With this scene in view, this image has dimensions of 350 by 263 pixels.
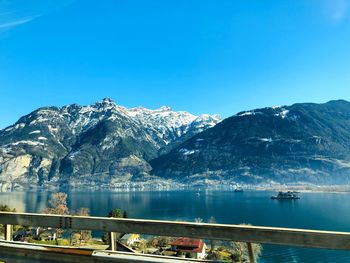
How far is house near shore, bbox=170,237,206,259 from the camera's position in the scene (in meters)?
71.4

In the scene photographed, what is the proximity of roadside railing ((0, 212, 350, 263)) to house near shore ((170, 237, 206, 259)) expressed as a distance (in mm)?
65779

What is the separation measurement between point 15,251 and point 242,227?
177 inches

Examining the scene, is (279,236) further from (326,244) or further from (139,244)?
(139,244)

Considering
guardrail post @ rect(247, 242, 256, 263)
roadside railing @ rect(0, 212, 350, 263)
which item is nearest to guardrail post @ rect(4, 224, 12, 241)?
roadside railing @ rect(0, 212, 350, 263)

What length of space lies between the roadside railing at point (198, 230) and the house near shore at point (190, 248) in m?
65.8

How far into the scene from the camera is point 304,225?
128625 mm

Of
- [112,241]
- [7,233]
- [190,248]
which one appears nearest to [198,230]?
[112,241]

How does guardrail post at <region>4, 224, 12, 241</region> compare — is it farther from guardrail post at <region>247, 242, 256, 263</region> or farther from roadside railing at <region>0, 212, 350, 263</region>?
guardrail post at <region>247, 242, 256, 263</region>

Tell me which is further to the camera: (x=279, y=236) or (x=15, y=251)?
(x=15, y=251)

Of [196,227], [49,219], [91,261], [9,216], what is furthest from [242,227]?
[9,216]

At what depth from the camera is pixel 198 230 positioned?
611 centimetres

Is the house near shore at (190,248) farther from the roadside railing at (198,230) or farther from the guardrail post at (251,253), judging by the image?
the guardrail post at (251,253)

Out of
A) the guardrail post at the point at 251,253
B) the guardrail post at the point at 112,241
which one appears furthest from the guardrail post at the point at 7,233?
the guardrail post at the point at 251,253

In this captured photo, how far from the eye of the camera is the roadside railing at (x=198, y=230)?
540 cm
